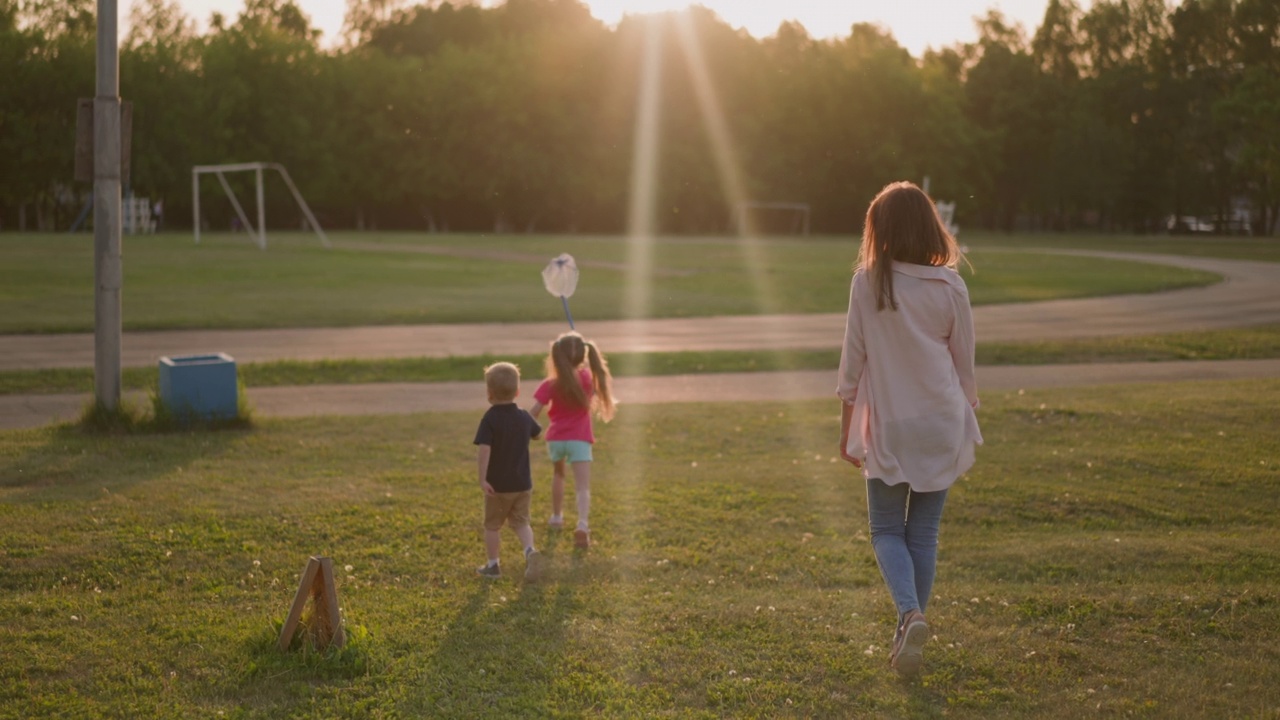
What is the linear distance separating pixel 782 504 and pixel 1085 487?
222 cm

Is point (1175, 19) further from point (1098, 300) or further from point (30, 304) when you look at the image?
point (30, 304)

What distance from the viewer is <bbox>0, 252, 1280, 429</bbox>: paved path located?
1296cm

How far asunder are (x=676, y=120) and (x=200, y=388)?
219 ft

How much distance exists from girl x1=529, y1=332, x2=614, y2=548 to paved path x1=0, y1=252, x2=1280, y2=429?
208 inches

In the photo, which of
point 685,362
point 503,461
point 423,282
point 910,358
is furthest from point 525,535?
point 423,282

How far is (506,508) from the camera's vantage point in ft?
21.3

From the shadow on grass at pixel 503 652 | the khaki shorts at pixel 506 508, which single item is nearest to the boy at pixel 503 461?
the khaki shorts at pixel 506 508

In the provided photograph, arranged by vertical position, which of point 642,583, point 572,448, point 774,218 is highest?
point 774,218

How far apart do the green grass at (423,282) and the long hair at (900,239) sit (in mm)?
17535

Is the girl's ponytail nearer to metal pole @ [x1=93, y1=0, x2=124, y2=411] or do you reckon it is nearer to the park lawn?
the park lawn

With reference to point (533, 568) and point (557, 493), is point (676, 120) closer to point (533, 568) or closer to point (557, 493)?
point (557, 493)

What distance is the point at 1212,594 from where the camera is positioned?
19.5ft

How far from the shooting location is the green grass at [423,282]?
74.5ft

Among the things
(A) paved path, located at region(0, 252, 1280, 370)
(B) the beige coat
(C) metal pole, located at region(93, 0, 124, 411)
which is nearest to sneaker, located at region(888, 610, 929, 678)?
(B) the beige coat
